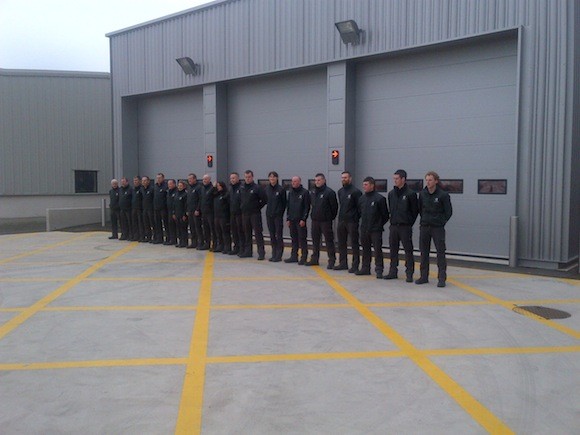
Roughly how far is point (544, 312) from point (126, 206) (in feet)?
37.6

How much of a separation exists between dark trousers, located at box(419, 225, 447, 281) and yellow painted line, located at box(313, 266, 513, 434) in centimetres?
200

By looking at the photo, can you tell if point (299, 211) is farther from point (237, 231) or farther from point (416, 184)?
point (416, 184)

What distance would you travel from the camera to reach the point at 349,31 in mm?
12672

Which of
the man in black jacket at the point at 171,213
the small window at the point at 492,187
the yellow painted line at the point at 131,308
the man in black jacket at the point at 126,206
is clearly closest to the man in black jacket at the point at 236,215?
the man in black jacket at the point at 171,213

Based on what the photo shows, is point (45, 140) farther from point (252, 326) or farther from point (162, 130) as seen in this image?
point (252, 326)

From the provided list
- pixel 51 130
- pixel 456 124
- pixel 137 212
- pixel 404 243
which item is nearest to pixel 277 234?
pixel 404 243

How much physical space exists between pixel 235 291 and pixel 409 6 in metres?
7.72

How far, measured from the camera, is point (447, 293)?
8.45 m

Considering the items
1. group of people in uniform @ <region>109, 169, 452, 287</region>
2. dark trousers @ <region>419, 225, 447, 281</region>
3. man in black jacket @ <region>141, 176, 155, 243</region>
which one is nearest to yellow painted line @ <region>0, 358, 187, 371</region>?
dark trousers @ <region>419, 225, 447, 281</region>

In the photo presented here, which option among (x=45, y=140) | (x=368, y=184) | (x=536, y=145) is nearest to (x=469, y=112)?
(x=536, y=145)

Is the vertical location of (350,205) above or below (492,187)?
below

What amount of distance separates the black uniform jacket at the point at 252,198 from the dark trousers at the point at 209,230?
1241 mm

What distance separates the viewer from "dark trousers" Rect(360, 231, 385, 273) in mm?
9664

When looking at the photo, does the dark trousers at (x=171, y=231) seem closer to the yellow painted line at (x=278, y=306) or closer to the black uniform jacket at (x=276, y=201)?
the black uniform jacket at (x=276, y=201)
